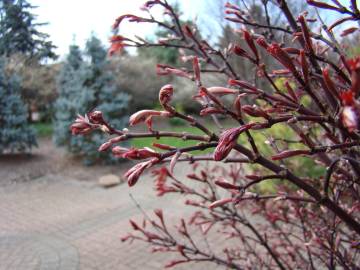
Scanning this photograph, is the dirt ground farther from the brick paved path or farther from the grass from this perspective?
the grass

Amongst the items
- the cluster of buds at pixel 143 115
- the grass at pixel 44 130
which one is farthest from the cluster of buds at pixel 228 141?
the grass at pixel 44 130

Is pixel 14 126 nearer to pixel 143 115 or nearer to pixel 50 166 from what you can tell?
pixel 50 166

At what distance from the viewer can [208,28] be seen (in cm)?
795

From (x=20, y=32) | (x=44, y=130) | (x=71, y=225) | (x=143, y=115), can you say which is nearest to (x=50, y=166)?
(x=44, y=130)

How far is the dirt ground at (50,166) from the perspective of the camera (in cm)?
732

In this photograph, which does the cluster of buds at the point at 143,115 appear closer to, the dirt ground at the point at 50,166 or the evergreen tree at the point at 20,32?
the evergreen tree at the point at 20,32

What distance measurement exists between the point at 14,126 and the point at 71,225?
498 cm

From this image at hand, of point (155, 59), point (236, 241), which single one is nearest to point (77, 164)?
point (236, 241)

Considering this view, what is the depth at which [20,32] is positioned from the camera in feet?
6.97

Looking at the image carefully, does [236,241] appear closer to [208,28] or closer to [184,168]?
[184,168]

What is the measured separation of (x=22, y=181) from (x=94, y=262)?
351 centimetres

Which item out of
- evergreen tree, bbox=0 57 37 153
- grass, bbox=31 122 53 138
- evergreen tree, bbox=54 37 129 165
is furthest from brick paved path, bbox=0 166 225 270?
grass, bbox=31 122 53 138

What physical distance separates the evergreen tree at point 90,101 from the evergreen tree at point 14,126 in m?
0.78

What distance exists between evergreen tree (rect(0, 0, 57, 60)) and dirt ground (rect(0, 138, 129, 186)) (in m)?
4.87
